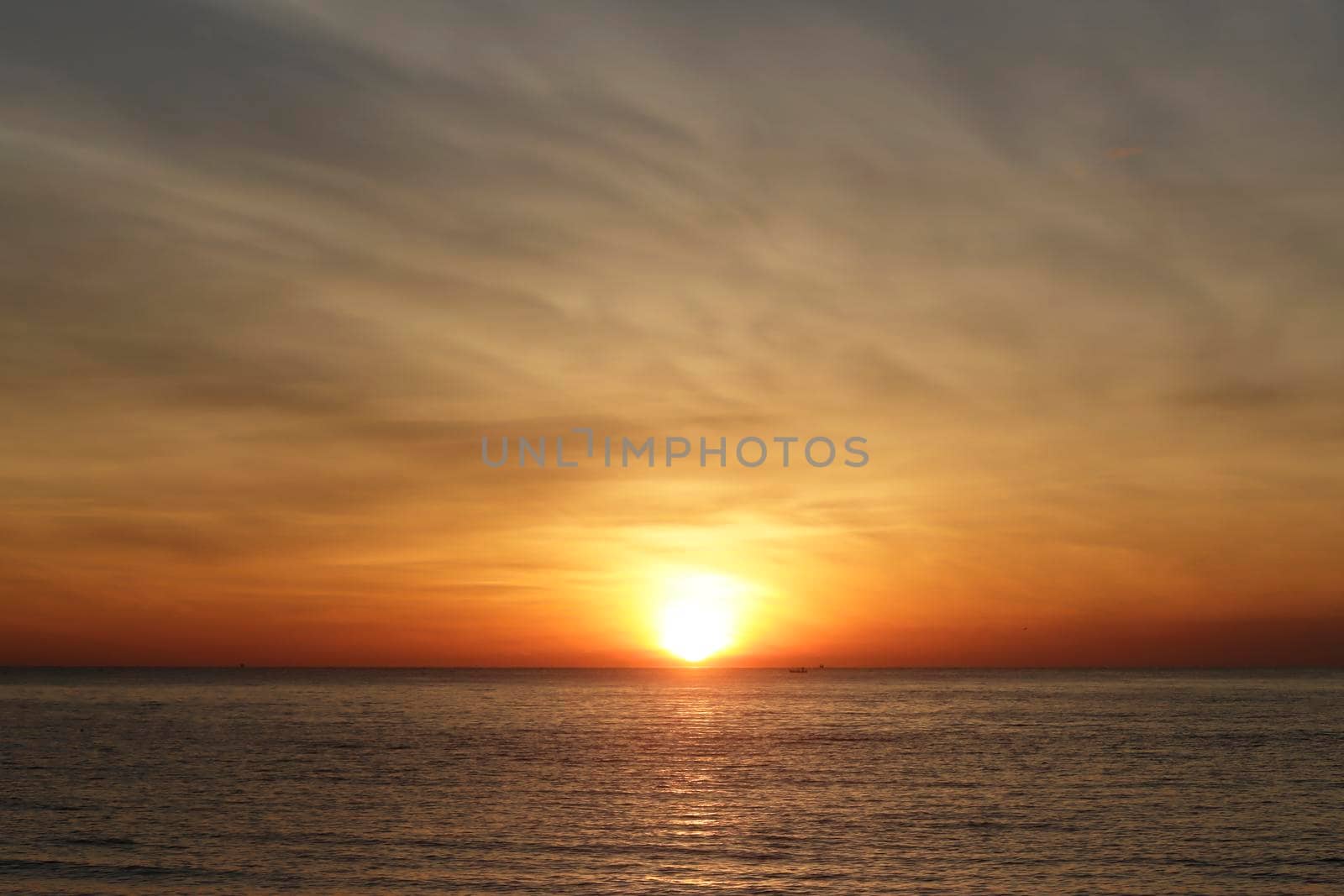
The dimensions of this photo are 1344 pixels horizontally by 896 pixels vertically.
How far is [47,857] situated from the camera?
4809 cm

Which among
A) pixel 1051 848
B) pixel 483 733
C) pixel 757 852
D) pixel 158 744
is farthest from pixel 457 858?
pixel 483 733

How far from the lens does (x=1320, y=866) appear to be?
46906 millimetres

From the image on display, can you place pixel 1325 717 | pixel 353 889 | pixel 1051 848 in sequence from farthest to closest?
pixel 1325 717 → pixel 1051 848 → pixel 353 889

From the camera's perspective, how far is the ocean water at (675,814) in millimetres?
44969

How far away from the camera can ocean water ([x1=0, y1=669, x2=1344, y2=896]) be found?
4497 cm

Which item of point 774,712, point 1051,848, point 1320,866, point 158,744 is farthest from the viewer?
point 774,712

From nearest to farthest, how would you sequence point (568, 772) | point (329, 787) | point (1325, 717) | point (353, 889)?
point (353, 889), point (329, 787), point (568, 772), point (1325, 717)

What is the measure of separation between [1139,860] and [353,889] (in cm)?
3269

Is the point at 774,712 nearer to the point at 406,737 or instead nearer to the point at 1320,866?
the point at 406,737

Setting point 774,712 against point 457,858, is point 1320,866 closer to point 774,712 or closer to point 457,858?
point 457,858

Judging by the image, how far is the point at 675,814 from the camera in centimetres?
6109

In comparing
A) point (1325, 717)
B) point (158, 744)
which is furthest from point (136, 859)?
point (1325, 717)

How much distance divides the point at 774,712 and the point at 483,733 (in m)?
68.9

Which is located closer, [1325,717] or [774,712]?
[1325,717]
